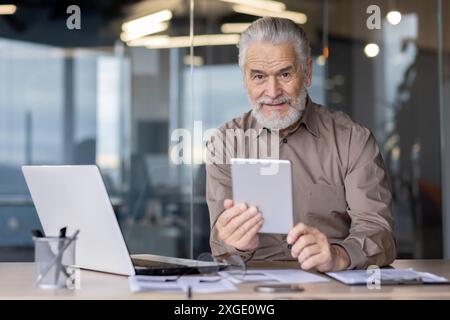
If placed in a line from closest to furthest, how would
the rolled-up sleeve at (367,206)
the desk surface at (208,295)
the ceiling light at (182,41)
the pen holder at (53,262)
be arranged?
the desk surface at (208,295) → the pen holder at (53,262) → the rolled-up sleeve at (367,206) → the ceiling light at (182,41)

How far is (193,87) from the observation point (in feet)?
19.6

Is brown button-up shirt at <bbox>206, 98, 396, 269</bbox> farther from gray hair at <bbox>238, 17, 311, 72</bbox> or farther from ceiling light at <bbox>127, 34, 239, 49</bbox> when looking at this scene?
ceiling light at <bbox>127, 34, 239, 49</bbox>

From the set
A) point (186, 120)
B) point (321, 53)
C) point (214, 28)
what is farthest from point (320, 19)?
point (186, 120)

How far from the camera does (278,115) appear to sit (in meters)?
3.04

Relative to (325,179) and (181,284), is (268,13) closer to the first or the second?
(325,179)

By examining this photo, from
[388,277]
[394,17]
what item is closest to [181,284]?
[388,277]

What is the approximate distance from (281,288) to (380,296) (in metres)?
0.24

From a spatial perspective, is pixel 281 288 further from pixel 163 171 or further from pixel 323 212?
pixel 163 171

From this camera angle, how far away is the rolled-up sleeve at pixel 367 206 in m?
2.54

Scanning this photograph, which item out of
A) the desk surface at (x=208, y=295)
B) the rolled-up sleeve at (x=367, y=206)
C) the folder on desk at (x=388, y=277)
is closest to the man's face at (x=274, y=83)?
the rolled-up sleeve at (x=367, y=206)

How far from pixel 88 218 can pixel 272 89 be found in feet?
3.53

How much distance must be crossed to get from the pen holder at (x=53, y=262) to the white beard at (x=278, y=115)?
113cm

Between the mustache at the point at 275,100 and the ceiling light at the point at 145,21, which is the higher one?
the ceiling light at the point at 145,21

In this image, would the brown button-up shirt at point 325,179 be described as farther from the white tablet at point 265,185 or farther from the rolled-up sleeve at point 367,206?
the white tablet at point 265,185
